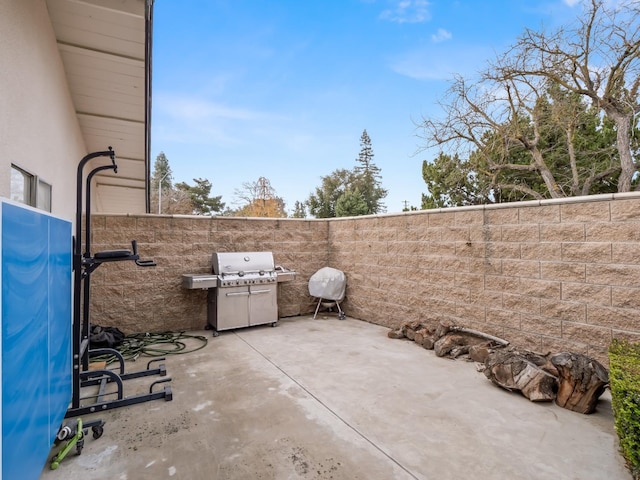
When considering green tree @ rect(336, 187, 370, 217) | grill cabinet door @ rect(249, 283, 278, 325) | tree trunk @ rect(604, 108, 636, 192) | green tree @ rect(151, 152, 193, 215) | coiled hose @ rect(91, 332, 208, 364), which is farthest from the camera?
green tree @ rect(151, 152, 193, 215)

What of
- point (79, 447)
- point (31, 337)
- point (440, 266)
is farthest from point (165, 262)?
point (440, 266)

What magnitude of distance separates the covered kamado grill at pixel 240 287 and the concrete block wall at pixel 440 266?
448 millimetres

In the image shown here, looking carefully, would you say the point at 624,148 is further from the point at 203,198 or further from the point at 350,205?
the point at 203,198

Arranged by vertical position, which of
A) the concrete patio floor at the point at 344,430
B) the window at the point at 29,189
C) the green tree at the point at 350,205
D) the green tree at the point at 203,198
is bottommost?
the concrete patio floor at the point at 344,430

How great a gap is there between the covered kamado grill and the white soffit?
2666 millimetres

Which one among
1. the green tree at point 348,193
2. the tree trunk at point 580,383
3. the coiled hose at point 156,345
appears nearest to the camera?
the tree trunk at point 580,383

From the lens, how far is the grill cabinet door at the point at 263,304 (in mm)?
5168

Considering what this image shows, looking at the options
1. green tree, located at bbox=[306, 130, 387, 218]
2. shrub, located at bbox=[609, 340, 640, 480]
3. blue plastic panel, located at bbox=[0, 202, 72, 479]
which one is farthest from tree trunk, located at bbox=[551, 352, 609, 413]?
green tree, located at bbox=[306, 130, 387, 218]

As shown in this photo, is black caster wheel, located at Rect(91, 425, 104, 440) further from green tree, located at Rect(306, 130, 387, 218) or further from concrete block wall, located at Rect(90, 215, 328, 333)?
green tree, located at Rect(306, 130, 387, 218)

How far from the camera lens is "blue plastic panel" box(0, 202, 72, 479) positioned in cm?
124

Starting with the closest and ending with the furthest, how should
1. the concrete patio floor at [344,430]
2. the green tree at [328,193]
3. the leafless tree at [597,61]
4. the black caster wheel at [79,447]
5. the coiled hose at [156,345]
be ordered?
the concrete patio floor at [344,430] → the black caster wheel at [79,447] → the coiled hose at [156,345] → the leafless tree at [597,61] → the green tree at [328,193]

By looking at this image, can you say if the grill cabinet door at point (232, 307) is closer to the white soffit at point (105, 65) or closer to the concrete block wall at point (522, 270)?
the concrete block wall at point (522, 270)

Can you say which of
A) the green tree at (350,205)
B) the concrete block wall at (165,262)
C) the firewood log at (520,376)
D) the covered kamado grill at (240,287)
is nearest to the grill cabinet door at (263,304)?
the covered kamado grill at (240,287)

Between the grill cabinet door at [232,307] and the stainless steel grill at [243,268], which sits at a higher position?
the stainless steel grill at [243,268]
